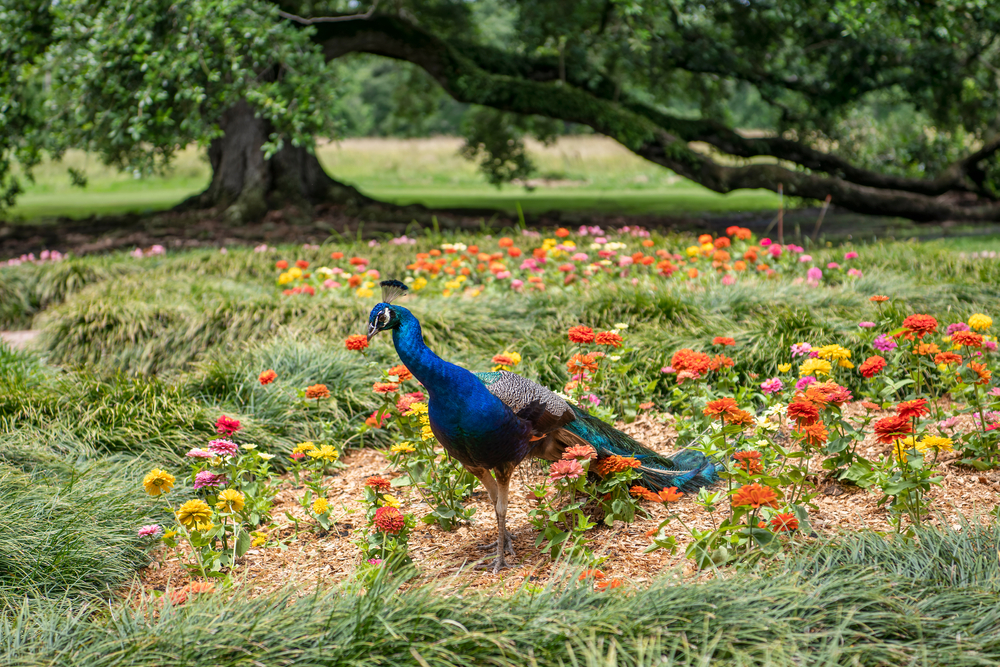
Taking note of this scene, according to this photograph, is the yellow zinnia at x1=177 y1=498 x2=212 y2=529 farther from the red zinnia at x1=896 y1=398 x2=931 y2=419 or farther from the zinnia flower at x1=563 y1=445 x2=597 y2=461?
the red zinnia at x1=896 y1=398 x2=931 y2=419

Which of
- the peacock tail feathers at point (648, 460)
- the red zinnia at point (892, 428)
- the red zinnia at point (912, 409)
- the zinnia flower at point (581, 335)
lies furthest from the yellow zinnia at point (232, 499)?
the red zinnia at point (912, 409)

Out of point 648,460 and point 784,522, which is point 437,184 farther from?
point 784,522

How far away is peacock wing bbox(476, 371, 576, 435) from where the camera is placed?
2.77m

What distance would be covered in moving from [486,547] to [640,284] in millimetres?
2984

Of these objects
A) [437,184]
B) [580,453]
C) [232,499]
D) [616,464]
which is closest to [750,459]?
[616,464]

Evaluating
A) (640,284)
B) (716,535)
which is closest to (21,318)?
(640,284)

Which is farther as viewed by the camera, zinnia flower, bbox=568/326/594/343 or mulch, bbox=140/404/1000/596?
zinnia flower, bbox=568/326/594/343

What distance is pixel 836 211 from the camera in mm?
14539

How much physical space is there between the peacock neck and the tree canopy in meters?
5.70

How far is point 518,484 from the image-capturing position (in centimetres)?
378

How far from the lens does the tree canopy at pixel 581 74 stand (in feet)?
26.4

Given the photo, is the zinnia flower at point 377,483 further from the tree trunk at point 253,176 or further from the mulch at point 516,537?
the tree trunk at point 253,176

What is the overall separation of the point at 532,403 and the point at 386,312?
1.96 feet

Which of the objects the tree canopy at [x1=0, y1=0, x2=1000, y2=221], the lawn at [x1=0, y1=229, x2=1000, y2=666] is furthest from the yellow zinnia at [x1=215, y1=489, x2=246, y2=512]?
the tree canopy at [x1=0, y1=0, x2=1000, y2=221]
